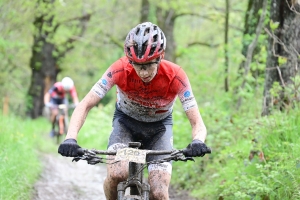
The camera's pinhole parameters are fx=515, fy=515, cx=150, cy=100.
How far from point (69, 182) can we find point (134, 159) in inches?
226

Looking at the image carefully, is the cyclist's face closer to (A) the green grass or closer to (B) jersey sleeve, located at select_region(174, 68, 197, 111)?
(B) jersey sleeve, located at select_region(174, 68, 197, 111)

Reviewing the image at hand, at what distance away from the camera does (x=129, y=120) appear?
16.2 feet

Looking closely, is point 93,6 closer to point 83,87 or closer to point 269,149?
point 83,87

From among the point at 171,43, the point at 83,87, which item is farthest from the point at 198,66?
the point at 83,87

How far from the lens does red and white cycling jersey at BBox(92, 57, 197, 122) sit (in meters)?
4.57

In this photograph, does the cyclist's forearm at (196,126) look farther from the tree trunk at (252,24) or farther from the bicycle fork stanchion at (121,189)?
the tree trunk at (252,24)

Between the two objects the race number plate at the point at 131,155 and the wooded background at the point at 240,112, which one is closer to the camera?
the race number plate at the point at 131,155

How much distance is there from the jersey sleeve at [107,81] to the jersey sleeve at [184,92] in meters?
0.53

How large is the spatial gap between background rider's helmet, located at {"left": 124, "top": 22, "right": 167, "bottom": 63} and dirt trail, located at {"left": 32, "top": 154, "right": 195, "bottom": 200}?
3717mm

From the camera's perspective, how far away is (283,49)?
24.7ft

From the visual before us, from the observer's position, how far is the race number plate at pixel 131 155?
380 cm

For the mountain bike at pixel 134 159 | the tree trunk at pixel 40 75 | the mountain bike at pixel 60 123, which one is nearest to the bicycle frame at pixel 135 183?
the mountain bike at pixel 134 159

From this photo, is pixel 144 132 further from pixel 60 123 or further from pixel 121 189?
pixel 60 123

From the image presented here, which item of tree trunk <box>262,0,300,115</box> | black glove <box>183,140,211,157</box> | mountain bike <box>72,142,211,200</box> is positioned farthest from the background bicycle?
black glove <box>183,140,211,157</box>
